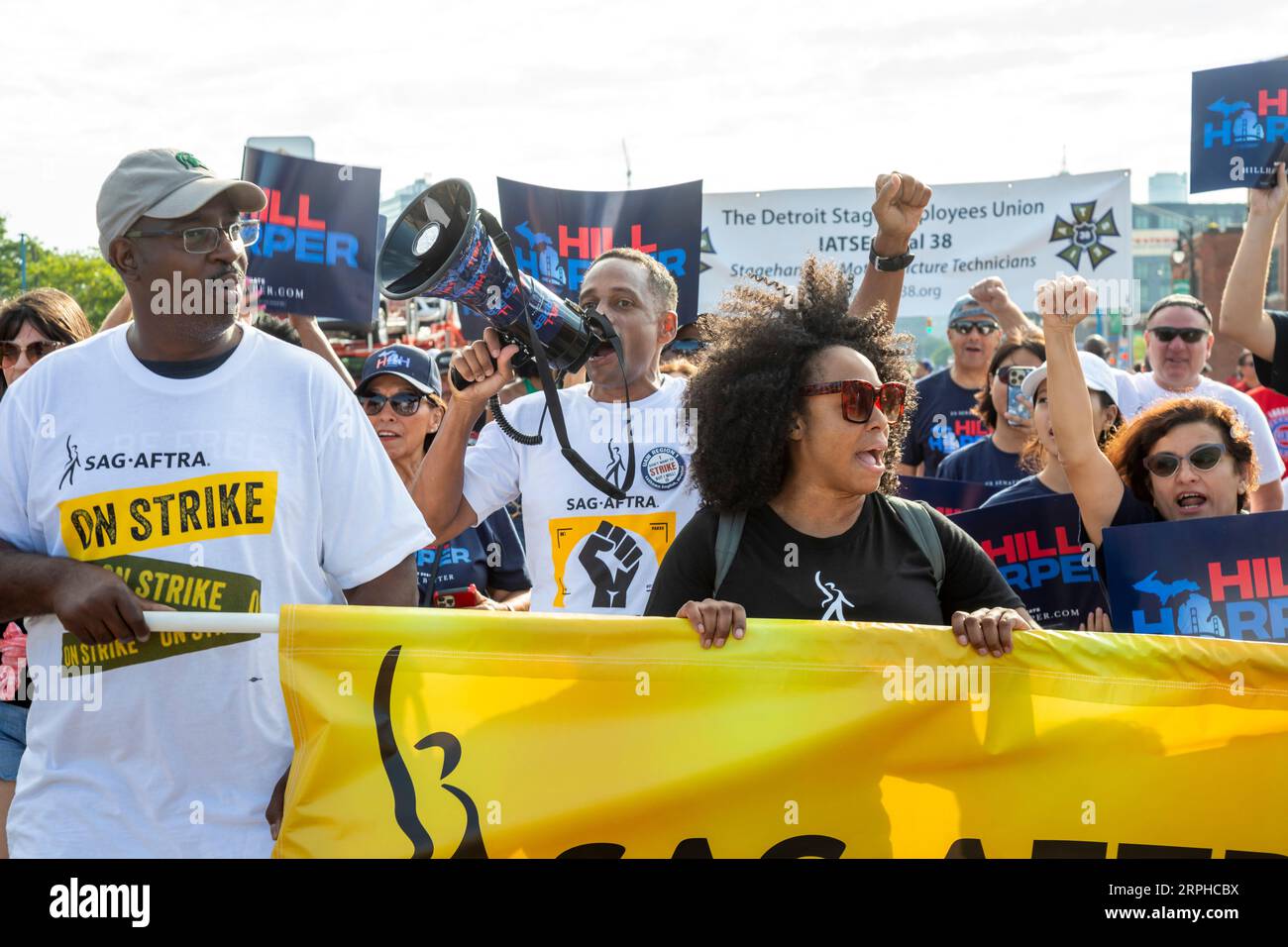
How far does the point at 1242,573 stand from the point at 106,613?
8.62 feet

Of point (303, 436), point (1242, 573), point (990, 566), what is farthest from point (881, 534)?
point (303, 436)

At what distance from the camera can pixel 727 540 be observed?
293 centimetres

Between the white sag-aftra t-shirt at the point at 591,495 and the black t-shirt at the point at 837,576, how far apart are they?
0.70 metres

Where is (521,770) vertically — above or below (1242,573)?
below

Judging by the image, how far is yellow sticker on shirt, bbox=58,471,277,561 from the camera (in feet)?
8.43

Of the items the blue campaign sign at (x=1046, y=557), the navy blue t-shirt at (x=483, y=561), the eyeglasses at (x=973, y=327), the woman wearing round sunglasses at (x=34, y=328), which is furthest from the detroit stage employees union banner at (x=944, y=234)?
the woman wearing round sunglasses at (x=34, y=328)

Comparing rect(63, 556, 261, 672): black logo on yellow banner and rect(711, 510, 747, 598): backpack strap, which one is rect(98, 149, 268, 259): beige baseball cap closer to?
rect(63, 556, 261, 672): black logo on yellow banner

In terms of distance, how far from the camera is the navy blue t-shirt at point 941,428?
6445 mm

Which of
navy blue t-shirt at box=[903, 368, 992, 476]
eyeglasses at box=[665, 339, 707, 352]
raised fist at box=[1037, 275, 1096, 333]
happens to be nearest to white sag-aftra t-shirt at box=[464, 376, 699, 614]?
raised fist at box=[1037, 275, 1096, 333]

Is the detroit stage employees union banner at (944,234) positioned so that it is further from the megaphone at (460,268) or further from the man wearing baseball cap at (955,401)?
the megaphone at (460,268)

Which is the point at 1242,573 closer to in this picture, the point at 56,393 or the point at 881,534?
the point at 881,534

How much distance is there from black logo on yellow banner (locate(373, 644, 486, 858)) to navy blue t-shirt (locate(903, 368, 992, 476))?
4.17 m

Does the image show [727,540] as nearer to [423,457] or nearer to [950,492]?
[423,457]
